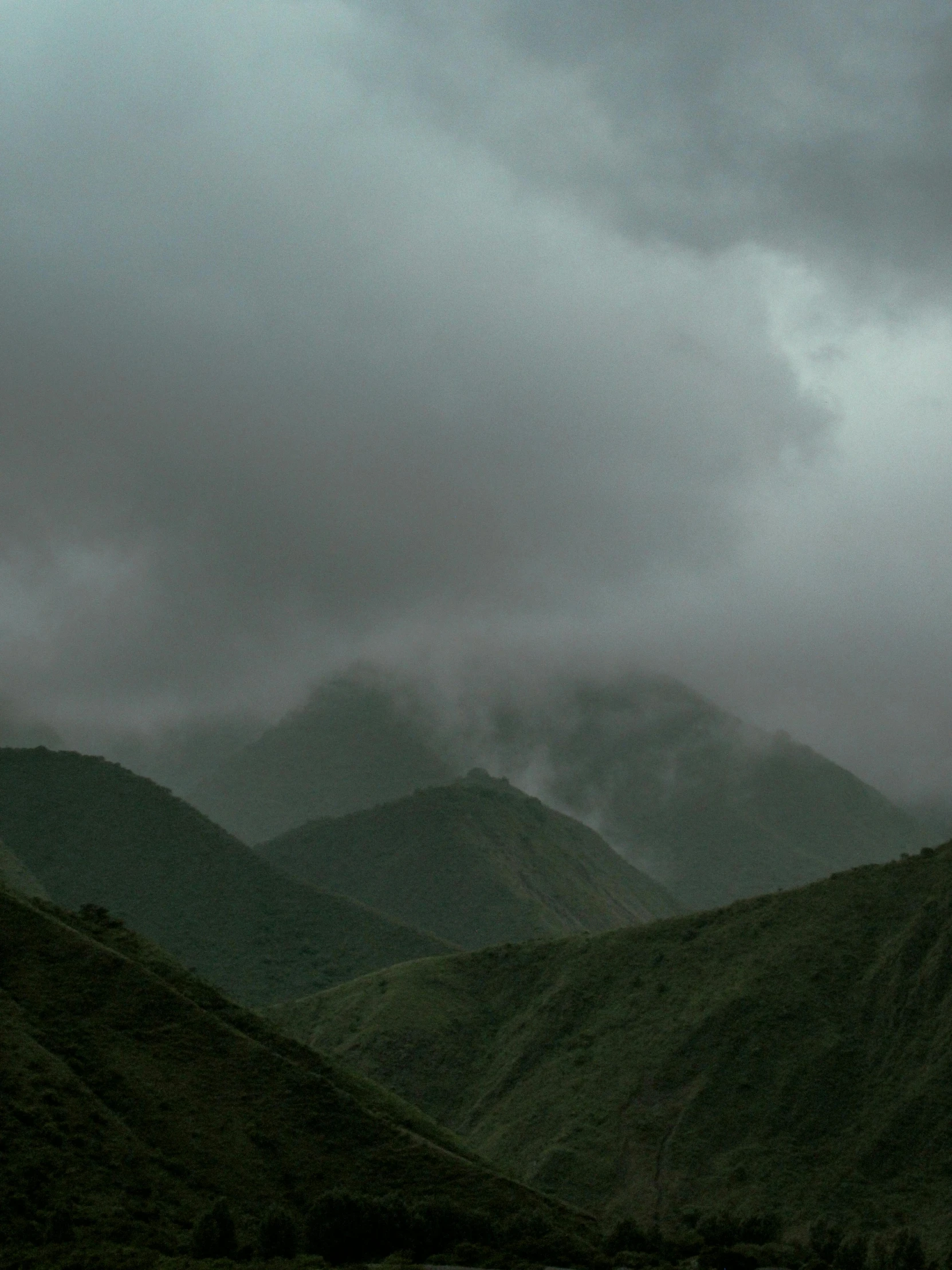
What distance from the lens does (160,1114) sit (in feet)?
287

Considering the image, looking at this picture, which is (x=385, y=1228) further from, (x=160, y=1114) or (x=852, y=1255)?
(x=852, y=1255)

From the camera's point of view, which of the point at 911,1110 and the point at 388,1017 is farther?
the point at 388,1017

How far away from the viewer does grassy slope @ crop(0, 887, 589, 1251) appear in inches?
3115

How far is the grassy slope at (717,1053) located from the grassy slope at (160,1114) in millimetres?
32612

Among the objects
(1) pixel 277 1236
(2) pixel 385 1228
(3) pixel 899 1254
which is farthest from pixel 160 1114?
(3) pixel 899 1254

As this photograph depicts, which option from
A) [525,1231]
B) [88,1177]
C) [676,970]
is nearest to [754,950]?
[676,970]

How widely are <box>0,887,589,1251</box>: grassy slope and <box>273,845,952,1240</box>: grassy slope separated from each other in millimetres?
32612

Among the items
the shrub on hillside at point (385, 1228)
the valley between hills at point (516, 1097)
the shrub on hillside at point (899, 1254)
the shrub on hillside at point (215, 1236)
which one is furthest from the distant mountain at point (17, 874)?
the shrub on hillside at point (899, 1254)

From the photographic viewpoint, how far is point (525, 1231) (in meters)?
82.5

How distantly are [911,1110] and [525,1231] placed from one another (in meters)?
52.5

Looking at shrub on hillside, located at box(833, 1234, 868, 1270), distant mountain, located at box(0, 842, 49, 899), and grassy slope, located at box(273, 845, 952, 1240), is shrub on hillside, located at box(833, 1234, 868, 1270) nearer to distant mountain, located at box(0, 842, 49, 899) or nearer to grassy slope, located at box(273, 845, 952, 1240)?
grassy slope, located at box(273, 845, 952, 1240)

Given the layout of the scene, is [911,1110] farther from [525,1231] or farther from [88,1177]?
[88,1177]

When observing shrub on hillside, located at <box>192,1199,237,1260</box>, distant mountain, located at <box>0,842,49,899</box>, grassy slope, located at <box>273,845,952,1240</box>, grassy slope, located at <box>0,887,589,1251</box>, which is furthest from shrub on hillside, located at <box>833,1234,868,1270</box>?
distant mountain, located at <box>0,842,49,899</box>

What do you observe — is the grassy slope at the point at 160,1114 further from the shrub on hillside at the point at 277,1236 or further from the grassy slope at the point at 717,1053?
the grassy slope at the point at 717,1053
